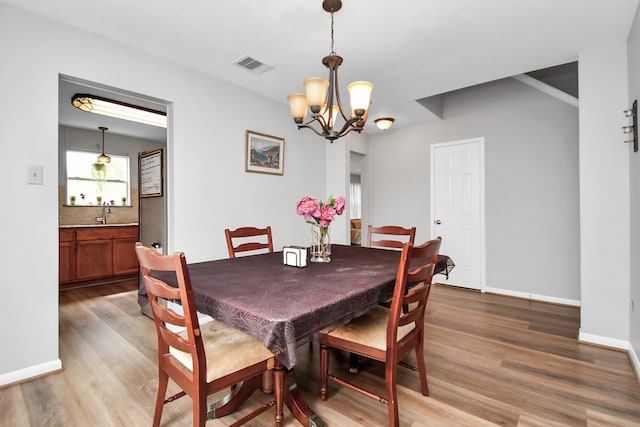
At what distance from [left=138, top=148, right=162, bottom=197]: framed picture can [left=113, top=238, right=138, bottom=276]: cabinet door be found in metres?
1.50

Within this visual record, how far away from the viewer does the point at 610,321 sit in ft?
7.95

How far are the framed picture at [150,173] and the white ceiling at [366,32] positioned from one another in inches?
39.1

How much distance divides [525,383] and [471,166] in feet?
9.36

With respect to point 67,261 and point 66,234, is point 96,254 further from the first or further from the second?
point 66,234

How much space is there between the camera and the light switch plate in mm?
2021

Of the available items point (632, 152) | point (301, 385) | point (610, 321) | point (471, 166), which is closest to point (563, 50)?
point (632, 152)

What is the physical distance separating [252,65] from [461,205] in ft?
10.2

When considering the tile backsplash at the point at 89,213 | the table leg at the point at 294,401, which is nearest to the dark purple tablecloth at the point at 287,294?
the table leg at the point at 294,401

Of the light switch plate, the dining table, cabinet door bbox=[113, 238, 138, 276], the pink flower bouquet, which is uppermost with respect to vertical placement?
the light switch plate

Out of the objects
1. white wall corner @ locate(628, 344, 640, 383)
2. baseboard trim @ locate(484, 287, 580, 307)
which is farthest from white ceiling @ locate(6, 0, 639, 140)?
baseboard trim @ locate(484, 287, 580, 307)

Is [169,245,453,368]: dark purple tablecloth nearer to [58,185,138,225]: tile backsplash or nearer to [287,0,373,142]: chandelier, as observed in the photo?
[287,0,373,142]: chandelier

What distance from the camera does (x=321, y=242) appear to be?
199 cm

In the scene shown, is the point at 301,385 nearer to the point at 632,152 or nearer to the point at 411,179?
the point at 632,152

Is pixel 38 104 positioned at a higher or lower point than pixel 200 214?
higher
